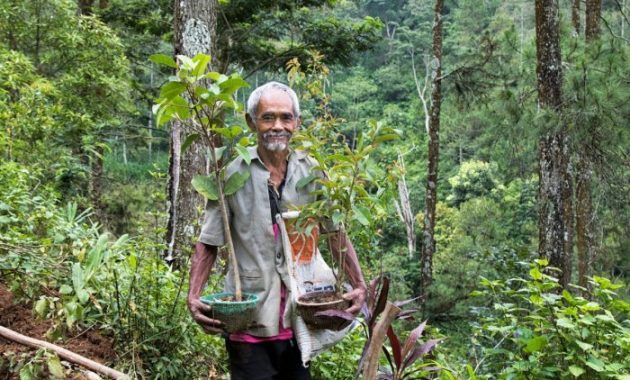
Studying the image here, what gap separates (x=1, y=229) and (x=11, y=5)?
626 cm

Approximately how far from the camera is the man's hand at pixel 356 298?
207 centimetres

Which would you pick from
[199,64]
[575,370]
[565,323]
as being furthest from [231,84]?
[575,370]

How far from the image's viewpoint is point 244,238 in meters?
2.10

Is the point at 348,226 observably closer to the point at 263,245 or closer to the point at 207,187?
the point at 263,245

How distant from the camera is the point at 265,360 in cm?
206

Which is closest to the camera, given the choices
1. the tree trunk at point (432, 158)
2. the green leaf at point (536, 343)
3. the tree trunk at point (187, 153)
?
the green leaf at point (536, 343)

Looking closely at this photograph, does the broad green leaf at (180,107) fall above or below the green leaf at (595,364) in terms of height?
above

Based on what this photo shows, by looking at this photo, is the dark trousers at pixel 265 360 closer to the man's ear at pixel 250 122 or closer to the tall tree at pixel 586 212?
the man's ear at pixel 250 122

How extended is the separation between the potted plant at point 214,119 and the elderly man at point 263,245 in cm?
5

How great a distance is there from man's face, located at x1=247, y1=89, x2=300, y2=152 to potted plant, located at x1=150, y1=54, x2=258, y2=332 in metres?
0.07

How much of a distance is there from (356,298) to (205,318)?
516 mm

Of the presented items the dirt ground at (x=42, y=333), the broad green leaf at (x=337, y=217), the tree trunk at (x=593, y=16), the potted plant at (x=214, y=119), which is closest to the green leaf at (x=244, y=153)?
the potted plant at (x=214, y=119)

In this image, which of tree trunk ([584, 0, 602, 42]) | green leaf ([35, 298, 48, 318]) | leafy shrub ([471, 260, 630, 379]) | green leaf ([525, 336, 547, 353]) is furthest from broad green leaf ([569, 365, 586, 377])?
tree trunk ([584, 0, 602, 42])

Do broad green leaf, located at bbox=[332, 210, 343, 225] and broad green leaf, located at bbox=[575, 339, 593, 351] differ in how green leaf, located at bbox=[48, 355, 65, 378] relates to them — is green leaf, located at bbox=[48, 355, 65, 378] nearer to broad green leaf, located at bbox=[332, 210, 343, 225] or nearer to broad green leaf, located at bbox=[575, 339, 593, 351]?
broad green leaf, located at bbox=[332, 210, 343, 225]
